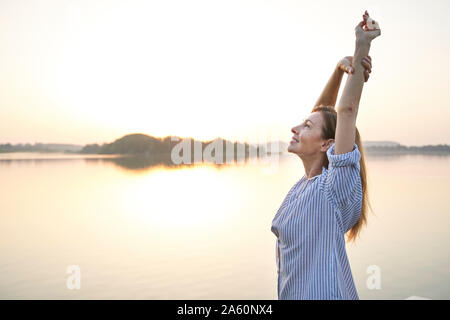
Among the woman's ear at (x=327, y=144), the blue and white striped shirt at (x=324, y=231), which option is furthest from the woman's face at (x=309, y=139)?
the blue and white striped shirt at (x=324, y=231)

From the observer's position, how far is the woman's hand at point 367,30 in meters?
1.23

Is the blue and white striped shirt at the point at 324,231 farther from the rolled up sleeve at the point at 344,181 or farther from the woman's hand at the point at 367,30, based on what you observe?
the woman's hand at the point at 367,30

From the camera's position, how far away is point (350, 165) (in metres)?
1.23

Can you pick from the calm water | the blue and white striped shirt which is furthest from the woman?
the calm water

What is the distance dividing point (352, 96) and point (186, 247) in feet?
41.9

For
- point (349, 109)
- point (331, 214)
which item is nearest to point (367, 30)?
point (349, 109)

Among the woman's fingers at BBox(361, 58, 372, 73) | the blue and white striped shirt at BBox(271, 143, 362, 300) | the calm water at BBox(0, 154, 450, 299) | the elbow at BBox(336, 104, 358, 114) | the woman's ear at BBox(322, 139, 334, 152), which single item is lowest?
the calm water at BBox(0, 154, 450, 299)

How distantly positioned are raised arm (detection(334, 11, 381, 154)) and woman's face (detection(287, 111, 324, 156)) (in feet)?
0.60

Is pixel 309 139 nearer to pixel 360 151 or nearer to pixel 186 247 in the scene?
pixel 360 151

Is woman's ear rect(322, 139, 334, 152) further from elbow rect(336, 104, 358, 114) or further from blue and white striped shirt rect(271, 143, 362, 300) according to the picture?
elbow rect(336, 104, 358, 114)

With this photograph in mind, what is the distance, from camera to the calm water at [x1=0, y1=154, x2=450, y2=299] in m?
9.52

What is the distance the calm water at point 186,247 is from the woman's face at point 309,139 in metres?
3.06
